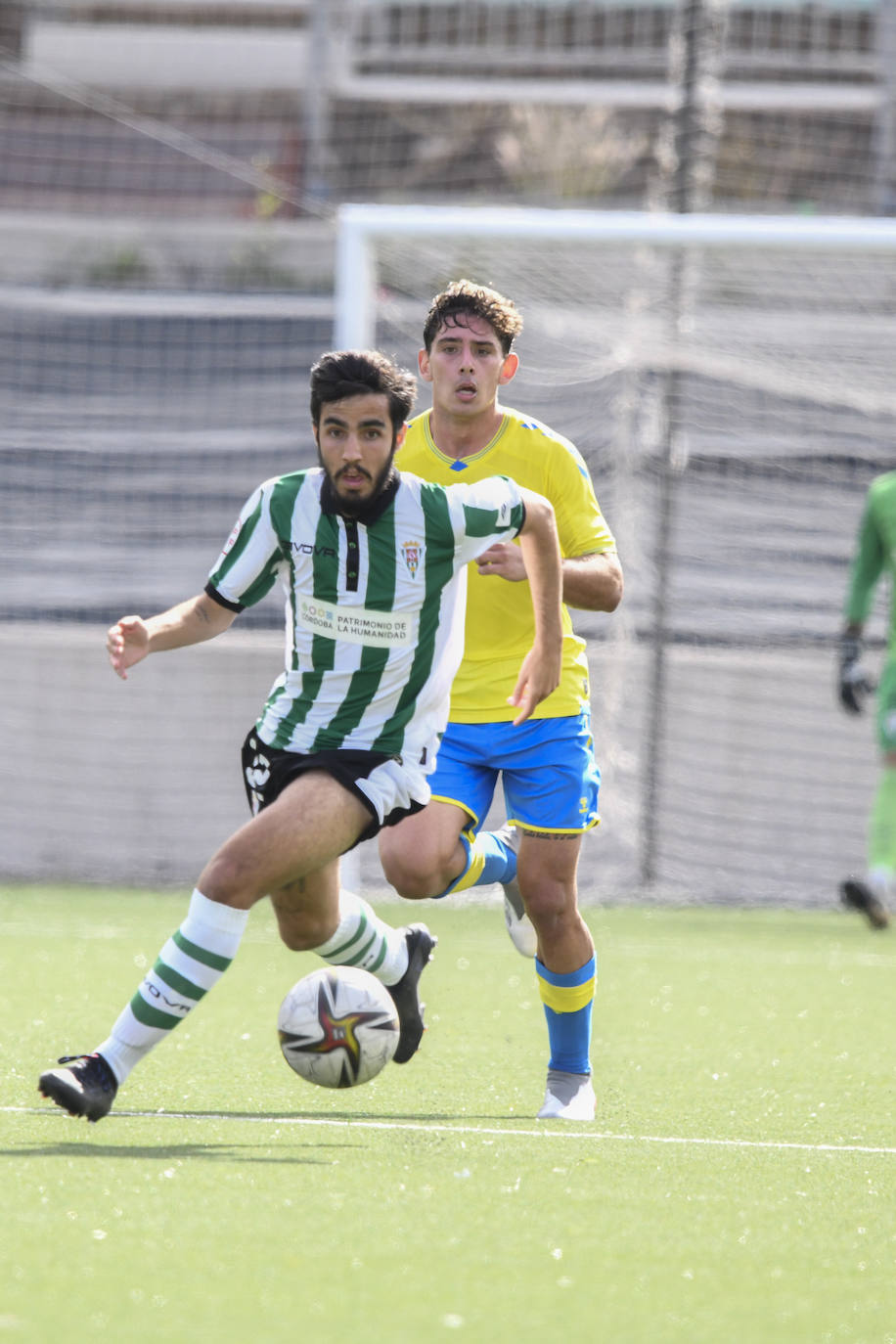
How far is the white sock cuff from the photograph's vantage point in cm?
429

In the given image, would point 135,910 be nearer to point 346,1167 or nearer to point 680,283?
point 680,283

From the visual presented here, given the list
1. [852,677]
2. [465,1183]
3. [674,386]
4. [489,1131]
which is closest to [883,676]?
[852,677]

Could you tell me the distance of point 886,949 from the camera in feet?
30.0

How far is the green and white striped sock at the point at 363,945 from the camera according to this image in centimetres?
483

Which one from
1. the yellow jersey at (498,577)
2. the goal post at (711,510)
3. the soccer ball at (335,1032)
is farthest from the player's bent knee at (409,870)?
the goal post at (711,510)

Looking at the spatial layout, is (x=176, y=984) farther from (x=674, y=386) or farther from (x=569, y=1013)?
(x=674, y=386)

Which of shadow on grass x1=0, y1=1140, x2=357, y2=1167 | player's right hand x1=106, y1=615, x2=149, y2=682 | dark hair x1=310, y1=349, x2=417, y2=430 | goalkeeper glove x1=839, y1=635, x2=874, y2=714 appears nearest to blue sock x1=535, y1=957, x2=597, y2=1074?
shadow on grass x1=0, y1=1140, x2=357, y2=1167

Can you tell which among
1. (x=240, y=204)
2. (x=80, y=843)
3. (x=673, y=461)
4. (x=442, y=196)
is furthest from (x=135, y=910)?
(x=442, y=196)

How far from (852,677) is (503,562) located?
16.2ft

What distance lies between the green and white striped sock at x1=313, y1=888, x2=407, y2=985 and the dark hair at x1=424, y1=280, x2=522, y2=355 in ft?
4.68

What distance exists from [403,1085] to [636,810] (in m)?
5.90

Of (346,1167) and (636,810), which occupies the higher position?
(346,1167)

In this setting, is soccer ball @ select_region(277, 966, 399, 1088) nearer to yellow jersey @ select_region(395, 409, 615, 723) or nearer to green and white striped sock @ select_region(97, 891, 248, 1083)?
green and white striped sock @ select_region(97, 891, 248, 1083)

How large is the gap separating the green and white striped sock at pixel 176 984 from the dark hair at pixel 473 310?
1.66 metres
